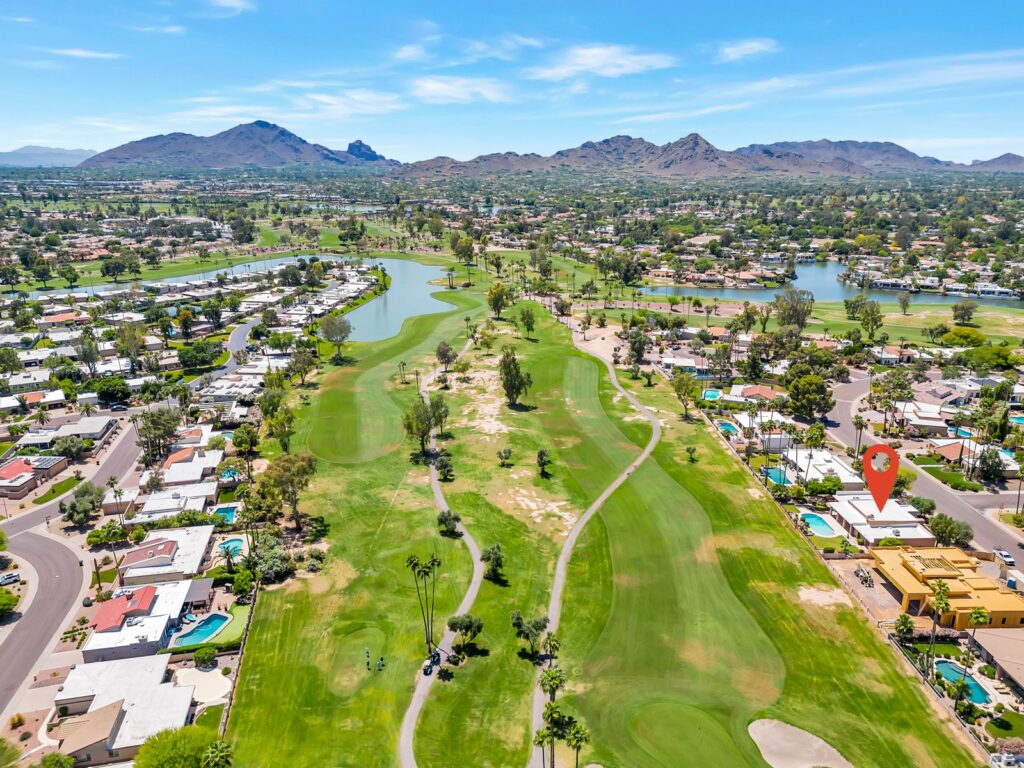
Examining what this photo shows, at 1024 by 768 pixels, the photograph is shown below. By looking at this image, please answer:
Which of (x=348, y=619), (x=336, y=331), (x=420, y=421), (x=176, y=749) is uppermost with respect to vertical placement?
(x=336, y=331)

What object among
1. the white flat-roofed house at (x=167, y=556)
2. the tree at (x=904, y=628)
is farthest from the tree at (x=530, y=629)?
the white flat-roofed house at (x=167, y=556)

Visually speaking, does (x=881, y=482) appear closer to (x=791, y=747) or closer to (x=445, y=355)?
(x=791, y=747)

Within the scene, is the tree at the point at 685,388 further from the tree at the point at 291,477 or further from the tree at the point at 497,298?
the tree at the point at 497,298

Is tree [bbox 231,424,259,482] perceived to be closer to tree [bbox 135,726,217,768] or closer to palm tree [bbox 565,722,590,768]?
tree [bbox 135,726,217,768]

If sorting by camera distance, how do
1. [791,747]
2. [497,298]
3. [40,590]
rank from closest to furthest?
[791,747]
[40,590]
[497,298]

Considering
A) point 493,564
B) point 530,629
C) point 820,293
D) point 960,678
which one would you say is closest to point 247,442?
point 493,564

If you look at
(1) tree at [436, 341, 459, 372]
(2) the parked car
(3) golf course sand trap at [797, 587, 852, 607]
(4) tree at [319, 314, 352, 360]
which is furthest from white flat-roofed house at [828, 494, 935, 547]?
(4) tree at [319, 314, 352, 360]
